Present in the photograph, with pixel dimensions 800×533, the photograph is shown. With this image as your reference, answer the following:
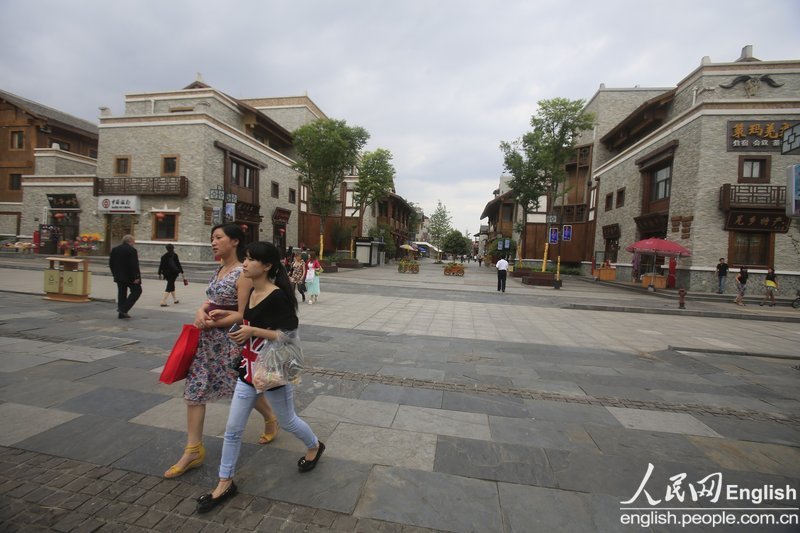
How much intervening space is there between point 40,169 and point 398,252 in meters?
38.1

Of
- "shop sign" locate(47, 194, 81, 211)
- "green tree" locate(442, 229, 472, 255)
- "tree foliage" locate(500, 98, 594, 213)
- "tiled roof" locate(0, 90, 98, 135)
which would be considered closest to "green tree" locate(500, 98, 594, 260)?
"tree foliage" locate(500, 98, 594, 213)

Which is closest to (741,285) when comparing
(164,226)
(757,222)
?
(757,222)

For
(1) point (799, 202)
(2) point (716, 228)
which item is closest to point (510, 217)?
(2) point (716, 228)

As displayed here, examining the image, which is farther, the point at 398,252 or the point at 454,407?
the point at 398,252

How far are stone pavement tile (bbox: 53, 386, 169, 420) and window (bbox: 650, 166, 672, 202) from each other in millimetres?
23736

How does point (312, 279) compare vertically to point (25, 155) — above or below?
below

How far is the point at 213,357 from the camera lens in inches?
103

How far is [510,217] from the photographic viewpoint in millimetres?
41250

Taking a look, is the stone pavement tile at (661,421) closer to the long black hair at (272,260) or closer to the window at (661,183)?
the long black hair at (272,260)

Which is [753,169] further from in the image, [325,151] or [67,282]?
[67,282]

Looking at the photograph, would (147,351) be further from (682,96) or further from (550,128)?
(682,96)

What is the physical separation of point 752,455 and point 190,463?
488 cm

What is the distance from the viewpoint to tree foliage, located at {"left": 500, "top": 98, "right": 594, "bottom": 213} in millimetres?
22484

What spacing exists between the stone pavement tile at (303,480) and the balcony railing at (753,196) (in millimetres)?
20504
